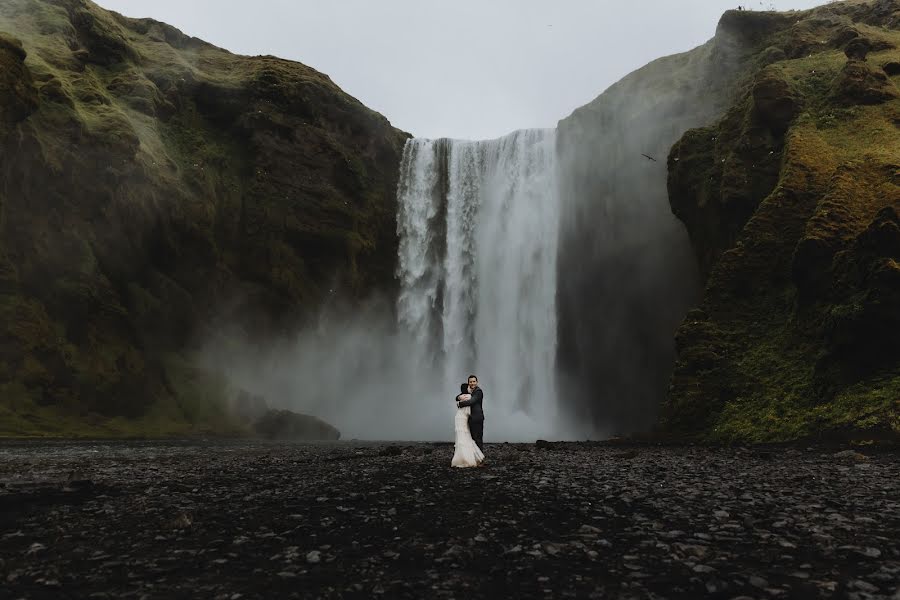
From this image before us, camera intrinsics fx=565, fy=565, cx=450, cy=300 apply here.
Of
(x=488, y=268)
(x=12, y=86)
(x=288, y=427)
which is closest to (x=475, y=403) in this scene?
(x=288, y=427)

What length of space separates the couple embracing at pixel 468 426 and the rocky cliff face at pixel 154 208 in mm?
28055

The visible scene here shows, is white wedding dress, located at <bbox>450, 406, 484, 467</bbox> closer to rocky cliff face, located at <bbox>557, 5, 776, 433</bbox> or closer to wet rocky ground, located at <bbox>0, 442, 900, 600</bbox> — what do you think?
wet rocky ground, located at <bbox>0, 442, 900, 600</bbox>

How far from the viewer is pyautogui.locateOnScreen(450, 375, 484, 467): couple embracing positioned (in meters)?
15.3

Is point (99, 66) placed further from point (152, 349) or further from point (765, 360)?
point (765, 360)

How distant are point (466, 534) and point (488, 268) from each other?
48.0 metres

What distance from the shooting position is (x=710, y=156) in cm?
3503

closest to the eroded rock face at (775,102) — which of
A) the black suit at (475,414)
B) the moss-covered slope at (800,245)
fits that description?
the moss-covered slope at (800,245)

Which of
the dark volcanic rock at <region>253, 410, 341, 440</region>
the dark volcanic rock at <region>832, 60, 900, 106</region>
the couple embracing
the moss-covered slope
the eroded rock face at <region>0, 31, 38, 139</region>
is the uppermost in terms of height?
the eroded rock face at <region>0, 31, 38, 139</region>

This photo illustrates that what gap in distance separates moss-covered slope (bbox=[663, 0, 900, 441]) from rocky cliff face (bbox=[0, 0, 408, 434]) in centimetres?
3227

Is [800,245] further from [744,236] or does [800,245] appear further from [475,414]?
[475,414]

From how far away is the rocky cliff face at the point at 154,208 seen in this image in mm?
34938

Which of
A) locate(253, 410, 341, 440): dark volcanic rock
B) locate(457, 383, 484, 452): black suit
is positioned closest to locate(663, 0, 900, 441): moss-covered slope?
locate(457, 383, 484, 452): black suit

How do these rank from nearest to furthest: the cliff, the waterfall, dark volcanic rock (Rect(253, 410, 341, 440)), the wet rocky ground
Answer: the wet rocky ground, the cliff, dark volcanic rock (Rect(253, 410, 341, 440)), the waterfall

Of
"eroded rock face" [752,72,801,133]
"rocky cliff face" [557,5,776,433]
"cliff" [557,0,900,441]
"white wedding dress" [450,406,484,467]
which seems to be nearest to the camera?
"white wedding dress" [450,406,484,467]
